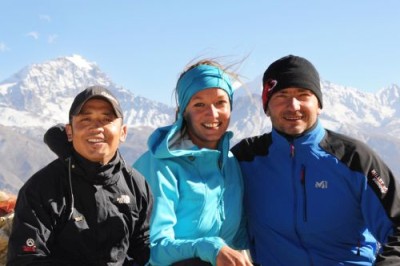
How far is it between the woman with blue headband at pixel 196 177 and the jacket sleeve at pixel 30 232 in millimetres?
1141

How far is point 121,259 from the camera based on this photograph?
547 cm

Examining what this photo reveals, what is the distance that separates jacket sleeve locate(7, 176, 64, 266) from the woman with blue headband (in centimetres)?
114

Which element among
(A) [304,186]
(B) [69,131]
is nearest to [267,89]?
(A) [304,186]

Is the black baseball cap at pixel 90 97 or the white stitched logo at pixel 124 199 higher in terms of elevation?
the black baseball cap at pixel 90 97

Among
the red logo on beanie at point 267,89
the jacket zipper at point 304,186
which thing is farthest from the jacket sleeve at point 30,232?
the red logo on beanie at point 267,89

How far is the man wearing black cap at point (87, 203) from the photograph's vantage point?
4.93 m

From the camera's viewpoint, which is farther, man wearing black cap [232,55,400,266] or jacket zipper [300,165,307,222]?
jacket zipper [300,165,307,222]

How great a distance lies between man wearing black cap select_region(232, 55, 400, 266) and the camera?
565 centimetres

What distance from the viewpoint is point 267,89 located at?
6.54 meters

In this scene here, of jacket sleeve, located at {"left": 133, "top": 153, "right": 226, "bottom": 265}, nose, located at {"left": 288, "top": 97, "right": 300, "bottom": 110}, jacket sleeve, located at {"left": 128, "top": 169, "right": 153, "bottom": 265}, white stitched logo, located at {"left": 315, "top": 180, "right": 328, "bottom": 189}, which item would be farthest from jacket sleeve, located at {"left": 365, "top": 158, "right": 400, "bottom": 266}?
jacket sleeve, located at {"left": 128, "top": 169, "right": 153, "bottom": 265}

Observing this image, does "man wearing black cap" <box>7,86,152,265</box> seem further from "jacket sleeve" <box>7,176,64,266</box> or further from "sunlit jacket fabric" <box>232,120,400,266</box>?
"sunlit jacket fabric" <box>232,120,400,266</box>

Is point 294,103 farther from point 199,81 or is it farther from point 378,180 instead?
point 378,180

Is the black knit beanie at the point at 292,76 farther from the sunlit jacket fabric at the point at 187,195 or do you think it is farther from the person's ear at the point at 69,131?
the person's ear at the point at 69,131

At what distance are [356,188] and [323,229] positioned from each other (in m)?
0.62
